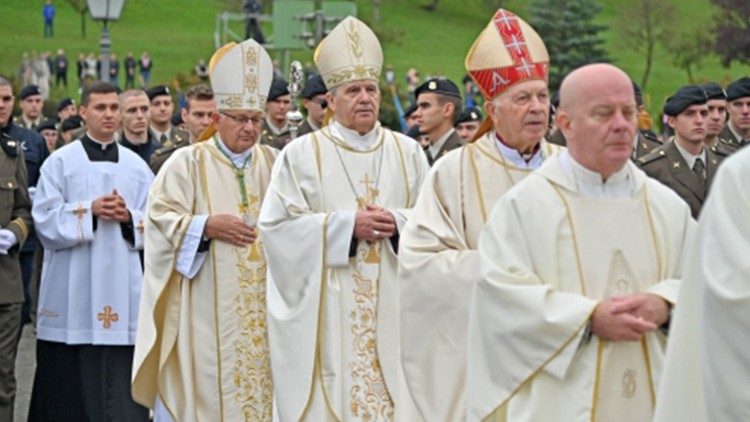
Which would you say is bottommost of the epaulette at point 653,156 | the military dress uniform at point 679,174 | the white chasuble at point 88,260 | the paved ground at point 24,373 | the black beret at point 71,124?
the paved ground at point 24,373

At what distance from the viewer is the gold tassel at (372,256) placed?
9.91m

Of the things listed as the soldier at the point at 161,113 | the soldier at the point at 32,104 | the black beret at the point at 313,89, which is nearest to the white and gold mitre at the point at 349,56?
the black beret at the point at 313,89

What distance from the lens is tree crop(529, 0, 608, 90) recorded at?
62469 millimetres

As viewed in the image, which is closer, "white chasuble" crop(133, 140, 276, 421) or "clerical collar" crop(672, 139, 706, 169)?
"white chasuble" crop(133, 140, 276, 421)

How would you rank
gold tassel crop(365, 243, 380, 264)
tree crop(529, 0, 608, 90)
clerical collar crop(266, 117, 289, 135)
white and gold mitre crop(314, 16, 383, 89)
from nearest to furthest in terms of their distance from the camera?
1. gold tassel crop(365, 243, 380, 264)
2. white and gold mitre crop(314, 16, 383, 89)
3. clerical collar crop(266, 117, 289, 135)
4. tree crop(529, 0, 608, 90)

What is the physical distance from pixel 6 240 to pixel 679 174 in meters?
4.16

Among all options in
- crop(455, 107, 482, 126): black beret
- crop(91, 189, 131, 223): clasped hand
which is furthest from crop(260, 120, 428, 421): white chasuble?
crop(455, 107, 482, 126): black beret

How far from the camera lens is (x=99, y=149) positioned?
11.9 m

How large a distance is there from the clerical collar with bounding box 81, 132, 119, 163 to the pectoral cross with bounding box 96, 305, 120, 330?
93cm

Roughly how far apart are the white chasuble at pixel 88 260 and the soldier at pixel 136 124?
4.19 ft

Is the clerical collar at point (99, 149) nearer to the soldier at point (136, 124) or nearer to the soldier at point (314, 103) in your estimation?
the soldier at point (136, 124)

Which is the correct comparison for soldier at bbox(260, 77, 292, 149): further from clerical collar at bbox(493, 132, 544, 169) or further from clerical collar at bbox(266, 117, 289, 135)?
clerical collar at bbox(493, 132, 544, 169)

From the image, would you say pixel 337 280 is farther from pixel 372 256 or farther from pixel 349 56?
pixel 349 56

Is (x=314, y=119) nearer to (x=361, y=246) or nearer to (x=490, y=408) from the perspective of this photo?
(x=361, y=246)
